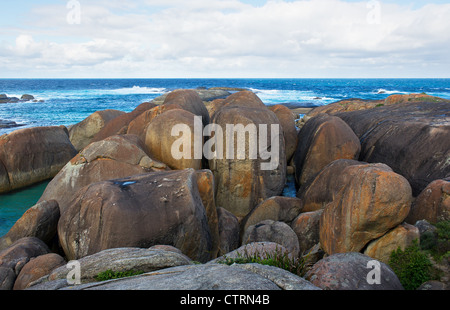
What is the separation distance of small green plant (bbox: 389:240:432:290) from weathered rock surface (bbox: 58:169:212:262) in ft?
18.2

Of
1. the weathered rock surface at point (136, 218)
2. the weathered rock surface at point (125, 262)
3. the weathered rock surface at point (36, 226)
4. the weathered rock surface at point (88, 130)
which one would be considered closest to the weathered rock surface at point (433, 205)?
the weathered rock surface at point (136, 218)

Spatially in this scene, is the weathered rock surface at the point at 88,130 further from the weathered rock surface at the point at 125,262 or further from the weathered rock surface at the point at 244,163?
the weathered rock surface at the point at 125,262

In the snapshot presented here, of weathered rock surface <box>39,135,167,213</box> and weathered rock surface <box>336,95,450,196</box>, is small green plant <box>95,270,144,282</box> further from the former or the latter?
weathered rock surface <box>336,95,450,196</box>

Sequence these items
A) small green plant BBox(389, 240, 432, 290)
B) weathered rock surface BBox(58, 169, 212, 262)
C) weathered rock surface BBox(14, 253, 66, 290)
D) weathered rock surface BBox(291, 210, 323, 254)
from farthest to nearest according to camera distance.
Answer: weathered rock surface BBox(291, 210, 323, 254), weathered rock surface BBox(58, 169, 212, 262), weathered rock surface BBox(14, 253, 66, 290), small green plant BBox(389, 240, 432, 290)

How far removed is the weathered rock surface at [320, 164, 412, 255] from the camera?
8.66 metres

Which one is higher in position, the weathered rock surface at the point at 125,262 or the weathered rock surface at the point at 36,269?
the weathered rock surface at the point at 125,262

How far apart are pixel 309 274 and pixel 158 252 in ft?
10.3

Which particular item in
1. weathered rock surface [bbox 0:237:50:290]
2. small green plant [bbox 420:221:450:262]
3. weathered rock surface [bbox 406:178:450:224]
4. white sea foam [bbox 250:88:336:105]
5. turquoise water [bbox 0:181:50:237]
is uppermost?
white sea foam [bbox 250:88:336:105]

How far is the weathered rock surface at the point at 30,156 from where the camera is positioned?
731 inches

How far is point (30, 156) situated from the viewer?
19359mm

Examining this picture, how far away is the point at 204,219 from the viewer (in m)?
11.3

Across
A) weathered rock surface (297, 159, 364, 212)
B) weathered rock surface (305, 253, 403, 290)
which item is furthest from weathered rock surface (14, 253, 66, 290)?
weathered rock surface (297, 159, 364, 212)

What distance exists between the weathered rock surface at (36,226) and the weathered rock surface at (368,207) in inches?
363
